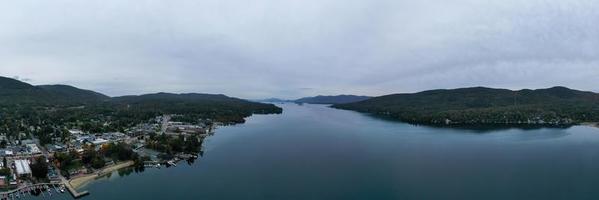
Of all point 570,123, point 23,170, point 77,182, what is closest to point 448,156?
point 77,182

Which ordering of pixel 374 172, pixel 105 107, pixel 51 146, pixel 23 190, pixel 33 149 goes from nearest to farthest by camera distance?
1. pixel 23 190
2. pixel 374 172
3. pixel 33 149
4. pixel 51 146
5. pixel 105 107

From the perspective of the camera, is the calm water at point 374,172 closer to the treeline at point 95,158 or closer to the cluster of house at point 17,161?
the treeline at point 95,158

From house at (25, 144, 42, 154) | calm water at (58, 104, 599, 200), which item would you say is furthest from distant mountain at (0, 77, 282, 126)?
calm water at (58, 104, 599, 200)

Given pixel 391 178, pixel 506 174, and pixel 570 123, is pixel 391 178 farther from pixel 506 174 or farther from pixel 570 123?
pixel 570 123

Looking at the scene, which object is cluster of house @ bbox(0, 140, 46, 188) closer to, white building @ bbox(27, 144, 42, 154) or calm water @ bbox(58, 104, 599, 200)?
white building @ bbox(27, 144, 42, 154)

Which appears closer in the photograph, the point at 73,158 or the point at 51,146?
the point at 73,158

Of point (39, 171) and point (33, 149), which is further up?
point (33, 149)

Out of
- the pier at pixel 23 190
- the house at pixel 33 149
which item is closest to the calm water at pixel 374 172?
the pier at pixel 23 190

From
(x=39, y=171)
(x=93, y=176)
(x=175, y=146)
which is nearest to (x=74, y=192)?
(x=93, y=176)

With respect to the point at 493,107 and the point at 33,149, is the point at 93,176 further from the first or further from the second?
the point at 493,107
